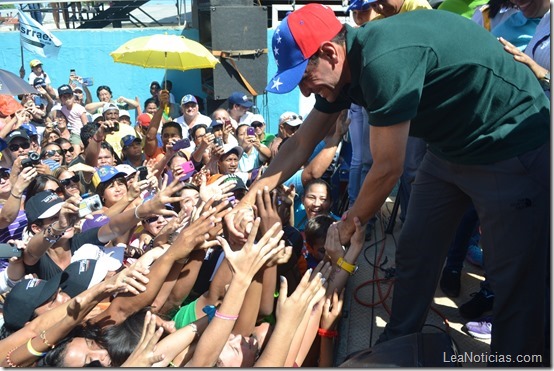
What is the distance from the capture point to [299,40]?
218 centimetres

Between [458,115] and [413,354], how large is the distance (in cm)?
89

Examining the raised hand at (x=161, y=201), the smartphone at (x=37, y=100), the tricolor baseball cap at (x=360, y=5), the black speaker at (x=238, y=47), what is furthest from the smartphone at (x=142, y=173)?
the smartphone at (x=37, y=100)

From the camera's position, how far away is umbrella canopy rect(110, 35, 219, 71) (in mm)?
7559

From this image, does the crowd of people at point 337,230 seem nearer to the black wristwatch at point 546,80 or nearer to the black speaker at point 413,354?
the black wristwatch at point 546,80

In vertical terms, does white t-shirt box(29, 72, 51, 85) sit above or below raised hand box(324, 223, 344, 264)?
below

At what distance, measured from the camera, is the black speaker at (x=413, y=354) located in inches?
80.6

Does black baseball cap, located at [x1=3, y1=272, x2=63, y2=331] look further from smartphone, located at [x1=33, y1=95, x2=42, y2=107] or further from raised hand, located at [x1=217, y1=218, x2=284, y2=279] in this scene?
smartphone, located at [x1=33, y1=95, x2=42, y2=107]

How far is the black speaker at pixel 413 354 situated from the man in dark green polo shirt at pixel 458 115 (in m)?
0.39

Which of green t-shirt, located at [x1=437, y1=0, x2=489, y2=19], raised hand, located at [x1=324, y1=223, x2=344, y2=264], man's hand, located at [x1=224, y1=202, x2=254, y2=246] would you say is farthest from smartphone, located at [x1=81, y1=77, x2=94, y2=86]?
raised hand, located at [x1=324, y1=223, x2=344, y2=264]

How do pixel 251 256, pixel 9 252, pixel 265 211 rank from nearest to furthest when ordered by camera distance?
1. pixel 251 256
2. pixel 265 211
3. pixel 9 252

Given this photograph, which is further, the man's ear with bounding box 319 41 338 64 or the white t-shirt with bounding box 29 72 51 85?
the white t-shirt with bounding box 29 72 51 85

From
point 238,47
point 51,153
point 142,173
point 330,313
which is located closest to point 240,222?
point 330,313

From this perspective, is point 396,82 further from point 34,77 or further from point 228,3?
point 34,77

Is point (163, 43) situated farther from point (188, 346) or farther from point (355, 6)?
point (188, 346)
